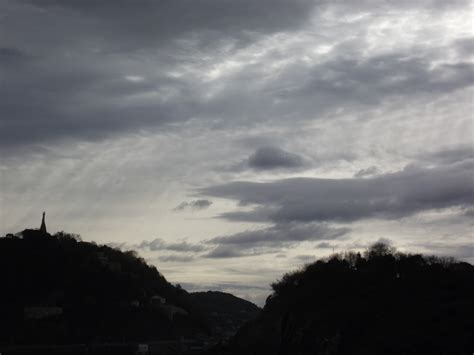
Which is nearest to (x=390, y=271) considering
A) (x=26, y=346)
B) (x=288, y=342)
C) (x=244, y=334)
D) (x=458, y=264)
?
(x=458, y=264)

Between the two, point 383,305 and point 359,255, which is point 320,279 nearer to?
point 359,255

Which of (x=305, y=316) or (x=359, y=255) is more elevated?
(x=359, y=255)

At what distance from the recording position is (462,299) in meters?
99.0

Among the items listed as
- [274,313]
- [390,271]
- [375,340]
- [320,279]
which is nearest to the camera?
[375,340]

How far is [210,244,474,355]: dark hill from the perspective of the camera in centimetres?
8981

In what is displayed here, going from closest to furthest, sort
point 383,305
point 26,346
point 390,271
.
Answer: point 383,305
point 390,271
point 26,346

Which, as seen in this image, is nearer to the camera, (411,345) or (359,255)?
(411,345)

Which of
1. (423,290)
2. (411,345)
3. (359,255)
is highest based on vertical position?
(359,255)

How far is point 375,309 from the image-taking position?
104062 millimetres

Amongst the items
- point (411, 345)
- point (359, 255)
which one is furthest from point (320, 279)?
point (411, 345)

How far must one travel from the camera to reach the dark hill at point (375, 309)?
89.8 m

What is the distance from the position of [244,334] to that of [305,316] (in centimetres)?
4274

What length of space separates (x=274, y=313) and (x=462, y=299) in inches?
2069

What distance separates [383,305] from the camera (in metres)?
105
